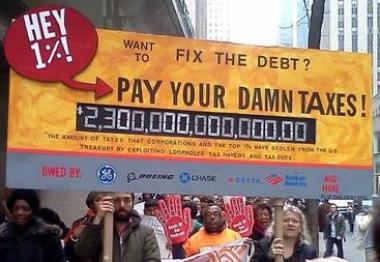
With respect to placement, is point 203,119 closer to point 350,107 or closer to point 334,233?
point 350,107

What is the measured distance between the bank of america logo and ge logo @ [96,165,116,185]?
0.92 m

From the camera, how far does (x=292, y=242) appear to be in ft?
17.1

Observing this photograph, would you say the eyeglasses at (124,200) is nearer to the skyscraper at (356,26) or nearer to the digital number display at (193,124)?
the digital number display at (193,124)

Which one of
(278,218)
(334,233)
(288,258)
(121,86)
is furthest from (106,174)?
(334,233)

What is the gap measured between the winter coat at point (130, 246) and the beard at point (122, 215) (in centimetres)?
5

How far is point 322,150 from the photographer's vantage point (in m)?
4.71

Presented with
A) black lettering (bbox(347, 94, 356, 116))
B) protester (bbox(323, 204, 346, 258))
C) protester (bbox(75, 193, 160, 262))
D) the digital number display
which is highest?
black lettering (bbox(347, 94, 356, 116))

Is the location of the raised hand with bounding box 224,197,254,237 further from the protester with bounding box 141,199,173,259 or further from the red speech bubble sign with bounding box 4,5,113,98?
the red speech bubble sign with bounding box 4,5,113,98

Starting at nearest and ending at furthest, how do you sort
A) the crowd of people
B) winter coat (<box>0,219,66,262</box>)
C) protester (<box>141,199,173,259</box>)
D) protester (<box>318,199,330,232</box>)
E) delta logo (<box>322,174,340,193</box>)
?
delta logo (<box>322,174,340,193</box>) < the crowd of people < winter coat (<box>0,219,66,262</box>) < protester (<box>141,199,173,259</box>) < protester (<box>318,199,330,232</box>)

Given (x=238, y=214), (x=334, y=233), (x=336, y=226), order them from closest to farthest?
(x=238, y=214) → (x=334, y=233) → (x=336, y=226)

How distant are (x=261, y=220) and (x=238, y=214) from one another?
1981mm

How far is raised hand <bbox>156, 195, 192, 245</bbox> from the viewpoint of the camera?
33.6 feet

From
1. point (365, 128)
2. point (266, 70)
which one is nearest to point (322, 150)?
point (365, 128)

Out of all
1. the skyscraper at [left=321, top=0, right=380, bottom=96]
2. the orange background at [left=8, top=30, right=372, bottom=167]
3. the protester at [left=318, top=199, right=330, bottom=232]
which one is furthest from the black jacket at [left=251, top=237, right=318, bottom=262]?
the skyscraper at [left=321, top=0, right=380, bottom=96]
